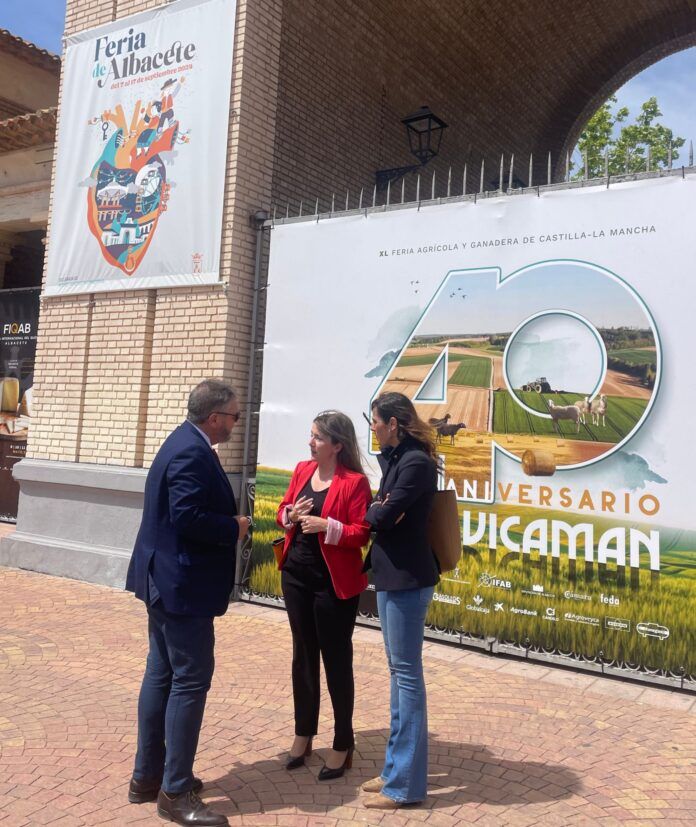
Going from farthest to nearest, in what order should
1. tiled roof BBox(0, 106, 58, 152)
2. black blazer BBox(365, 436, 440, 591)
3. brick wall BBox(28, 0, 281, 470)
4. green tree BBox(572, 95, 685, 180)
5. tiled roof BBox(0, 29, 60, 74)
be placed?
green tree BBox(572, 95, 685, 180)
tiled roof BBox(0, 29, 60, 74)
tiled roof BBox(0, 106, 58, 152)
brick wall BBox(28, 0, 281, 470)
black blazer BBox(365, 436, 440, 591)

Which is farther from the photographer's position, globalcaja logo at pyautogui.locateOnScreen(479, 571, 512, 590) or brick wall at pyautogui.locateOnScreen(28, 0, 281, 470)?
brick wall at pyautogui.locateOnScreen(28, 0, 281, 470)

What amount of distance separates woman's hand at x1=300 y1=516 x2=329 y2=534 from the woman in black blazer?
0.76 feet

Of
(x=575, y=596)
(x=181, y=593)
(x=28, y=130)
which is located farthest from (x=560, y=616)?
(x=28, y=130)

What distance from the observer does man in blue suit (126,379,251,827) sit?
10.7ft

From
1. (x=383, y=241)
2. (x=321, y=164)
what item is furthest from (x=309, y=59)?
(x=383, y=241)

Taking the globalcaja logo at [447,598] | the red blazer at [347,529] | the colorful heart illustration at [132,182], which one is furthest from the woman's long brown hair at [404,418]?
the colorful heart illustration at [132,182]

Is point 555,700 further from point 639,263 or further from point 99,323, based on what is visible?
point 99,323

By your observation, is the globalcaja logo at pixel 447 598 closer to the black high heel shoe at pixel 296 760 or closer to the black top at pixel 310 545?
the black high heel shoe at pixel 296 760

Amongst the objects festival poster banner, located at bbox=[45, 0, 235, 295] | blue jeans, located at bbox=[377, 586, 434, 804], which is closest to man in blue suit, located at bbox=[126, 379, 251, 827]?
blue jeans, located at bbox=[377, 586, 434, 804]

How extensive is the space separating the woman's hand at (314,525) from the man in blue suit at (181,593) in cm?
33

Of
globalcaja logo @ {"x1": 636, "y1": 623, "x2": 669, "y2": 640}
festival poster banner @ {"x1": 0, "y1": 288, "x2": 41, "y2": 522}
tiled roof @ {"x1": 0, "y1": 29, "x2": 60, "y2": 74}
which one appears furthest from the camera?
tiled roof @ {"x1": 0, "y1": 29, "x2": 60, "y2": 74}

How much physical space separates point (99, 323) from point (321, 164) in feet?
11.8

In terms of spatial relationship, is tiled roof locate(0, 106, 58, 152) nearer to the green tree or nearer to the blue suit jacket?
the blue suit jacket

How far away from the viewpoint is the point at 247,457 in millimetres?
7684
